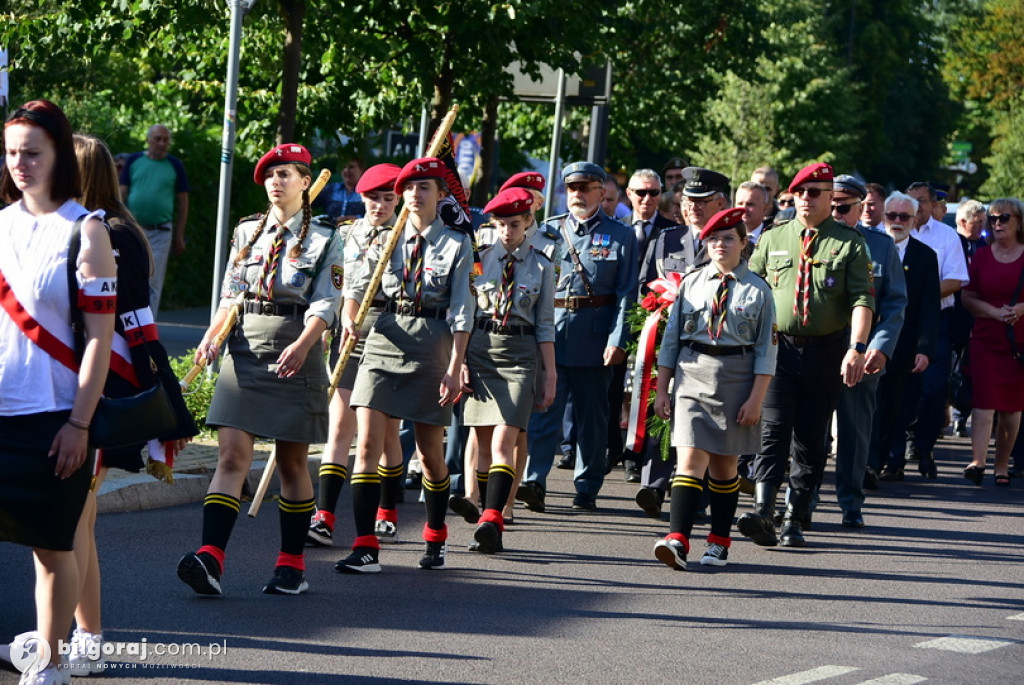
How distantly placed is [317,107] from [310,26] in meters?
1.06

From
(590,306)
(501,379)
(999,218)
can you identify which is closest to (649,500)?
(590,306)

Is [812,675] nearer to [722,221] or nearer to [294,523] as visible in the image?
[294,523]

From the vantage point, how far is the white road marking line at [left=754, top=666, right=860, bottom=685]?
6.30 m

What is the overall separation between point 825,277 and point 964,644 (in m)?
3.09

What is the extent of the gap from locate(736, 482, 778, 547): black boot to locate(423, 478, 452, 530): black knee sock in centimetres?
200

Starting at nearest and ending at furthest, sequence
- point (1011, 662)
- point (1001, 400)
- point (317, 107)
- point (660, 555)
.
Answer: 1. point (1011, 662)
2. point (660, 555)
3. point (1001, 400)
4. point (317, 107)

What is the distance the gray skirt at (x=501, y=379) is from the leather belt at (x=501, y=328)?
0.07ft

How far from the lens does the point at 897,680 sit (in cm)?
643

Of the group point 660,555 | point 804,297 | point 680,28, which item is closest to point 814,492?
point 804,297

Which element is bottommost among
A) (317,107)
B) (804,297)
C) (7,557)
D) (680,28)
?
(7,557)

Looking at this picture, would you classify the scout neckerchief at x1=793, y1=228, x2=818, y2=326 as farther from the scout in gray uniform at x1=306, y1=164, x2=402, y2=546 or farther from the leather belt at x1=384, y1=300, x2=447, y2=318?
the leather belt at x1=384, y1=300, x2=447, y2=318

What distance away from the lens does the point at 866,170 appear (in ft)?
207

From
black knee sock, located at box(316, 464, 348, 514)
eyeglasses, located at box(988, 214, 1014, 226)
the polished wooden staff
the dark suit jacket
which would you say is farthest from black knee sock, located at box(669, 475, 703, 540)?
eyeglasses, located at box(988, 214, 1014, 226)

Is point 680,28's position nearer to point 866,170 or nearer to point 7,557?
point 7,557
